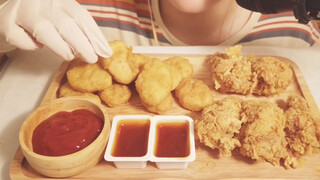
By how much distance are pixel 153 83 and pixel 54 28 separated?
28.3 inches

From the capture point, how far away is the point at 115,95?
2074mm

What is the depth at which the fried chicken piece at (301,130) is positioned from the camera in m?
1.66

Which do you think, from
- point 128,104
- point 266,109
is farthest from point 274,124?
point 128,104

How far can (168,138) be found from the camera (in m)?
1.78

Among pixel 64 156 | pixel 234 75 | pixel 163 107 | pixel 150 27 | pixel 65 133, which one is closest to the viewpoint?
pixel 64 156

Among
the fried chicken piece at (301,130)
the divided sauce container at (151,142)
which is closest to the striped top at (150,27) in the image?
the fried chicken piece at (301,130)

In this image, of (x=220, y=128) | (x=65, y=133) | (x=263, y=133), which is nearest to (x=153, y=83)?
(x=220, y=128)

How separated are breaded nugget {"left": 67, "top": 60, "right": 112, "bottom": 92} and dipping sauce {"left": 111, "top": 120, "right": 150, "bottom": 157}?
0.33 metres

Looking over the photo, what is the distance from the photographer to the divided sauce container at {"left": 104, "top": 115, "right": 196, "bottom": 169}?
5.39 ft

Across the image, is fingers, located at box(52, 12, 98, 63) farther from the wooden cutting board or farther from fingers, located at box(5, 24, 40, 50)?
the wooden cutting board

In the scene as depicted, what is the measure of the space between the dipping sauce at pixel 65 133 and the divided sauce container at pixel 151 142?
0.44 ft

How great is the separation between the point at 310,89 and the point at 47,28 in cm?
194

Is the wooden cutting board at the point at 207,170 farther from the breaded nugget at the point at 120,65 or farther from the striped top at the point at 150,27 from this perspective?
the striped top at the point at 150,27

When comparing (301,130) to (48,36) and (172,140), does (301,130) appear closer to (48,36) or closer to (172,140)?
(172,140)
